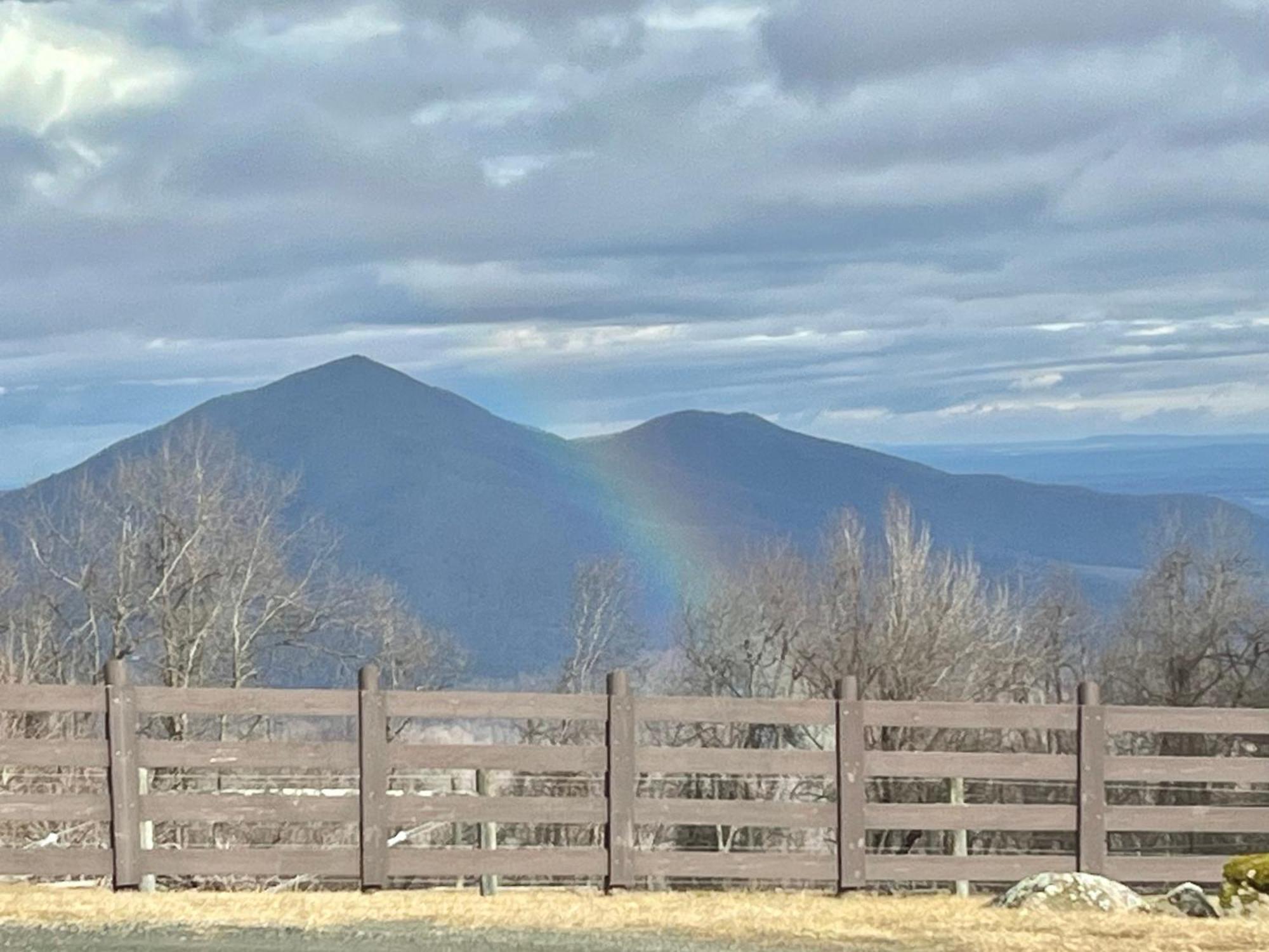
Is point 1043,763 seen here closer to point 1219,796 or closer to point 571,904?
point 571,904

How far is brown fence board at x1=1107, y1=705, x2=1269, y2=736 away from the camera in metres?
15.2

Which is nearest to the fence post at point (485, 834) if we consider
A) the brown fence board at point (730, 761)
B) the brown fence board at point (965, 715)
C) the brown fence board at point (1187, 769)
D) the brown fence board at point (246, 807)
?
the brown fence board at point (246, 807)

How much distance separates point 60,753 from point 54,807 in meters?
0.48

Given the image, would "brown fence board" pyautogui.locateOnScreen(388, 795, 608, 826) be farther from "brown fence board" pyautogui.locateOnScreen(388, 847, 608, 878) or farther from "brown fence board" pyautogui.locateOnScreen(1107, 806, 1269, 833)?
"brown fence board" pyautogui.locateOnScreen(1107, 806, 1269, 833)

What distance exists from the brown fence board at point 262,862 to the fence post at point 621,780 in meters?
2.16

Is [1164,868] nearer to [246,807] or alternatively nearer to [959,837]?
[959,837]

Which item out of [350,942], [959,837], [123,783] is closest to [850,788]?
[959,837]

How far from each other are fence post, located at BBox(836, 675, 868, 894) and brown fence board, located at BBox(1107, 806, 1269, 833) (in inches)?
87.3

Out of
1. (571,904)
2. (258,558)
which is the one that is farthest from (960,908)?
(258,558)

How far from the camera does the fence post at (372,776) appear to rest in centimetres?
1471

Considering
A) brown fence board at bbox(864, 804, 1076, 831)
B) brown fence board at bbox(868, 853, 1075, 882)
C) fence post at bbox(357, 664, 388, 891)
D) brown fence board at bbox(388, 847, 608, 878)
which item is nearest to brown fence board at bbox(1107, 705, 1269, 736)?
brown fence board at bbox(864, 804, 1076, 831)

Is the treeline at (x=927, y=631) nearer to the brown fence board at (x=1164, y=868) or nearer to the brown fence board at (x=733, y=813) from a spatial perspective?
the brown fence board at (x=1164, y=868)

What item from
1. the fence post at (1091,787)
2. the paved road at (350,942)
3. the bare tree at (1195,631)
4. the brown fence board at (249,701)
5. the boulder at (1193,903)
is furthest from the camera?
the bare tree at (1195,631)

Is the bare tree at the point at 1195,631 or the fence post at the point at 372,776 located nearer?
the fence post at the point at 372,776
